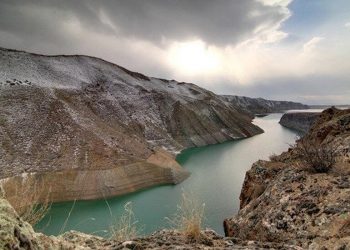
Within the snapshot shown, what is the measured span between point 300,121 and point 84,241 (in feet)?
394

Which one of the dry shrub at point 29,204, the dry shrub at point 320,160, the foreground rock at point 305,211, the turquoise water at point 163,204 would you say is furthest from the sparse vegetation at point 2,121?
the dry shrub at point 29,204

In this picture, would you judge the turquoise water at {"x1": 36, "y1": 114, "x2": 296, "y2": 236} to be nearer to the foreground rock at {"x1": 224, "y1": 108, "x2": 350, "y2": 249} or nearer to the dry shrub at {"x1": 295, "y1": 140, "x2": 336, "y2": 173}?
the foreground rock at {"x1": 224, "y1": 108, "x2": 350, "y2": 249}

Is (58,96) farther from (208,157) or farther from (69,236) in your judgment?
(69,236)

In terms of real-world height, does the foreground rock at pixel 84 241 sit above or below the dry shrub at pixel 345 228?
above

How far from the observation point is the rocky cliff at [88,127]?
39.8 metres

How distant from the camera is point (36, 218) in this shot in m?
4.93

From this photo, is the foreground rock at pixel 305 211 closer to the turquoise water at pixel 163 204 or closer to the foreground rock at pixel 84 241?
the foreground rock at pixel 84 241

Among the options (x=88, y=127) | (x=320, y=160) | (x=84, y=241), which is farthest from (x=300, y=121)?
(x=84, y=241)

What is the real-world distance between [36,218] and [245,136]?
308 feet

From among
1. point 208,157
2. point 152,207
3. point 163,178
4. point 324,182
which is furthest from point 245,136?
point 324,182

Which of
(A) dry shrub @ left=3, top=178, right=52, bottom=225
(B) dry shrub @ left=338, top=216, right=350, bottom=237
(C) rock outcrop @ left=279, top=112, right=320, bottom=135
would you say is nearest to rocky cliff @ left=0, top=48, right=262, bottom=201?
(A) dry shrub @ left=3, top=178, right=52, bottom=225

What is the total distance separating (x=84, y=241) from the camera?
5324 millimetres

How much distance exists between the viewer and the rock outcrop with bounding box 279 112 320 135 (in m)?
106

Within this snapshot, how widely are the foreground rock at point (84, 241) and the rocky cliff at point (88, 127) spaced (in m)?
17.7
